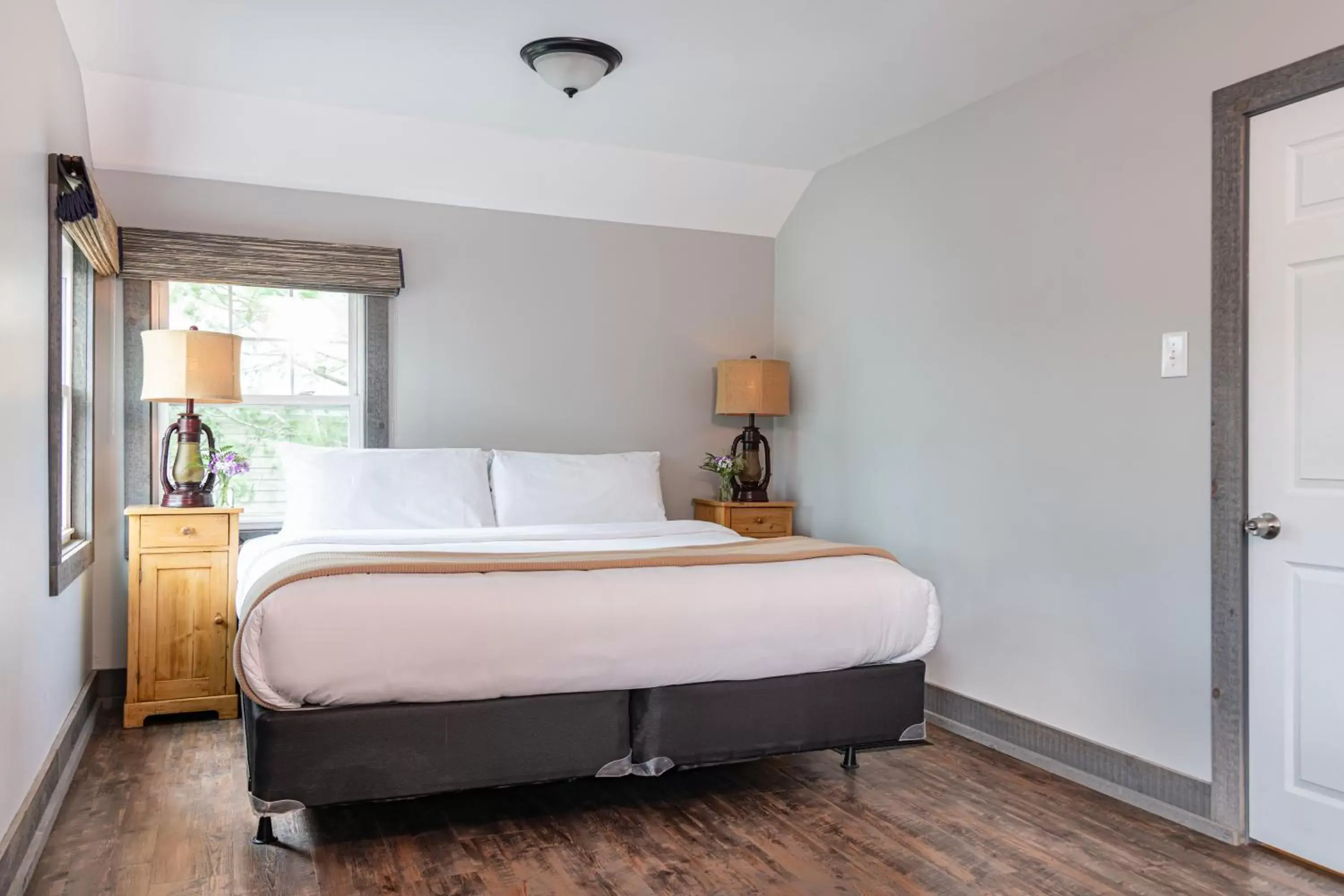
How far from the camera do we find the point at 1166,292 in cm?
304

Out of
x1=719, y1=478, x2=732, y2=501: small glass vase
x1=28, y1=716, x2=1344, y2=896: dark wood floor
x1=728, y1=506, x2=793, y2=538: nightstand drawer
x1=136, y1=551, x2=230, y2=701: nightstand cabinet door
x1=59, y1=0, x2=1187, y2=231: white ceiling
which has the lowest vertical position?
x1=28, y1=716, x2=1344, y2=896: dark wood floor

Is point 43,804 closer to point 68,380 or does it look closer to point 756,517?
point 68,380

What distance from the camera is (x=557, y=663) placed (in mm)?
2625

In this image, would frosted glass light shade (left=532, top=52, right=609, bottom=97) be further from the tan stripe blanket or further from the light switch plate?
the light switch plate

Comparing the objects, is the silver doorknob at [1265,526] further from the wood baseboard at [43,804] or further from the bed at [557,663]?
the wood baseboard at [43,804]

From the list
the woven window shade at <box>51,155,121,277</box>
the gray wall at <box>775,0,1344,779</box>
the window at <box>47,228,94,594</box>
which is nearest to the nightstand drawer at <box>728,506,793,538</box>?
the gray wall at <box>775,0,1344,779</box>

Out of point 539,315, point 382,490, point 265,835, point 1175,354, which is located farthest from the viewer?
point 539,315

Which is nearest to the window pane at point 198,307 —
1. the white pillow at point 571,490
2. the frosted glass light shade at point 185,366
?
the frosted glass light shade at point 185,366

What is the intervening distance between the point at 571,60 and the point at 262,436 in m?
2.29

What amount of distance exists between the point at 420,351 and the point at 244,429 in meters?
→ 0.87

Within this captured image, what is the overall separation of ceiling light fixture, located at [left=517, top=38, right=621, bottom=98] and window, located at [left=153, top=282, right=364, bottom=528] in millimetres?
1648

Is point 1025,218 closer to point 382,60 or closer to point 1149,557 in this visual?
point 1149,557

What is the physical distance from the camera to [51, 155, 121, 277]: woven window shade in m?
2.94

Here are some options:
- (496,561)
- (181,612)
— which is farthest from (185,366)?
(496,561)
